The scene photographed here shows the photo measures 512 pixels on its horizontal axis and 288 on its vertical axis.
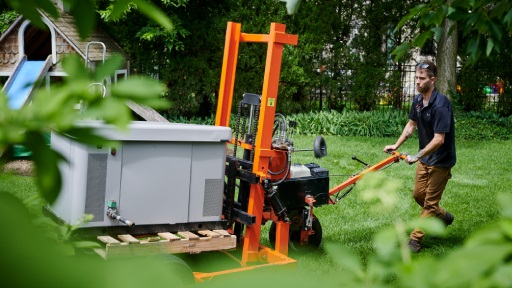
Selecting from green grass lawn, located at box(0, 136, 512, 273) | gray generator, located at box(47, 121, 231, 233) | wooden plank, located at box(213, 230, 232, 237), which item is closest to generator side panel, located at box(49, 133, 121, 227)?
gray generator, located at box(47, 121, 231, 233)

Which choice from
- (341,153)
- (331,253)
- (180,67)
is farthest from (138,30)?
(331,253)

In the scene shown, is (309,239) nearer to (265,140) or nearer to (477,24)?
(265,140)

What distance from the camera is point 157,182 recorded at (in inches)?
164

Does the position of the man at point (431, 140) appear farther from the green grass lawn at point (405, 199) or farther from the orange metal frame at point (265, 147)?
the orange metal frame at point (265, 147)

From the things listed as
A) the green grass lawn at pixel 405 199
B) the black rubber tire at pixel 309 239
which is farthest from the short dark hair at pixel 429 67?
the black rubber tire at pixel 309 239

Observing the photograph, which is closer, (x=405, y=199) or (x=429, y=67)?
(x=429, y=67)

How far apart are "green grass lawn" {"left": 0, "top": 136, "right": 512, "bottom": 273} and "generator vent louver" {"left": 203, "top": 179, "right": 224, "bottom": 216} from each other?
0.69m

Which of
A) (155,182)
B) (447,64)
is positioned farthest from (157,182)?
(447,64)

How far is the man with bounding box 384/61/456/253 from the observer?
5.62m

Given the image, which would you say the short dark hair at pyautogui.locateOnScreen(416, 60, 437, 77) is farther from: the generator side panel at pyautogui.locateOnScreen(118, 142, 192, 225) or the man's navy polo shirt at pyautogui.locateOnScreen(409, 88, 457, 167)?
the generator side panel at pyautogui.locateOnScreen(118, 142, 192, 225)

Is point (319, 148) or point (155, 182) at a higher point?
point (319, 148)

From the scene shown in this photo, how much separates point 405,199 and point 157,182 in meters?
4.32

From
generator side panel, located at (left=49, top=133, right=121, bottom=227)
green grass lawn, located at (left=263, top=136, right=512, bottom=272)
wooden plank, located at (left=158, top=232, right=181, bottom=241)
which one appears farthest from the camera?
green grass lawn, located at (left=263, top=136, right=512, bottom=272)

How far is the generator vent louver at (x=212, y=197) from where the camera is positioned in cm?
441
